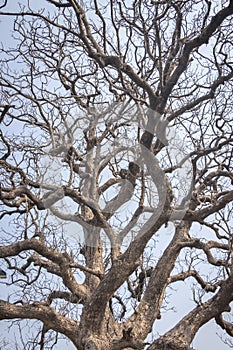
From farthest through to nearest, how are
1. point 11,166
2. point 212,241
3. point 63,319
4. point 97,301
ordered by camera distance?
1. point 11,166
2. point 212,241
3. point 63,319
4. point 97,301

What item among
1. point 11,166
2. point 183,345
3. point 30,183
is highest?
point 11,166

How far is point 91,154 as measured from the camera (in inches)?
307

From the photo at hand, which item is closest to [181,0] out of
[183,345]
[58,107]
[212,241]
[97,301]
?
[58,107]

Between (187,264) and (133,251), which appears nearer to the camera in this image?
(133,251)

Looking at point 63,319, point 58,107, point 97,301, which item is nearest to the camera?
point 97,301

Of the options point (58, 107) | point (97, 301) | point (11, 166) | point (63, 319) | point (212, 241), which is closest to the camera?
point (97, 301)

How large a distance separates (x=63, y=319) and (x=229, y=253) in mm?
2273

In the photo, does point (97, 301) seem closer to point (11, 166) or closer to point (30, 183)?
point (30, 183)

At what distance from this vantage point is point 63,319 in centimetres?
579

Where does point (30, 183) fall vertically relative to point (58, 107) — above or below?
below

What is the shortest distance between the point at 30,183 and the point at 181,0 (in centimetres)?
323

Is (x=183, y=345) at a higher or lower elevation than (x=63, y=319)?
lower

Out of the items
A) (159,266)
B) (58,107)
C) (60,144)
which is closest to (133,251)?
(159,266)

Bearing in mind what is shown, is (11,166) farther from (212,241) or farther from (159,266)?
(212,241)
